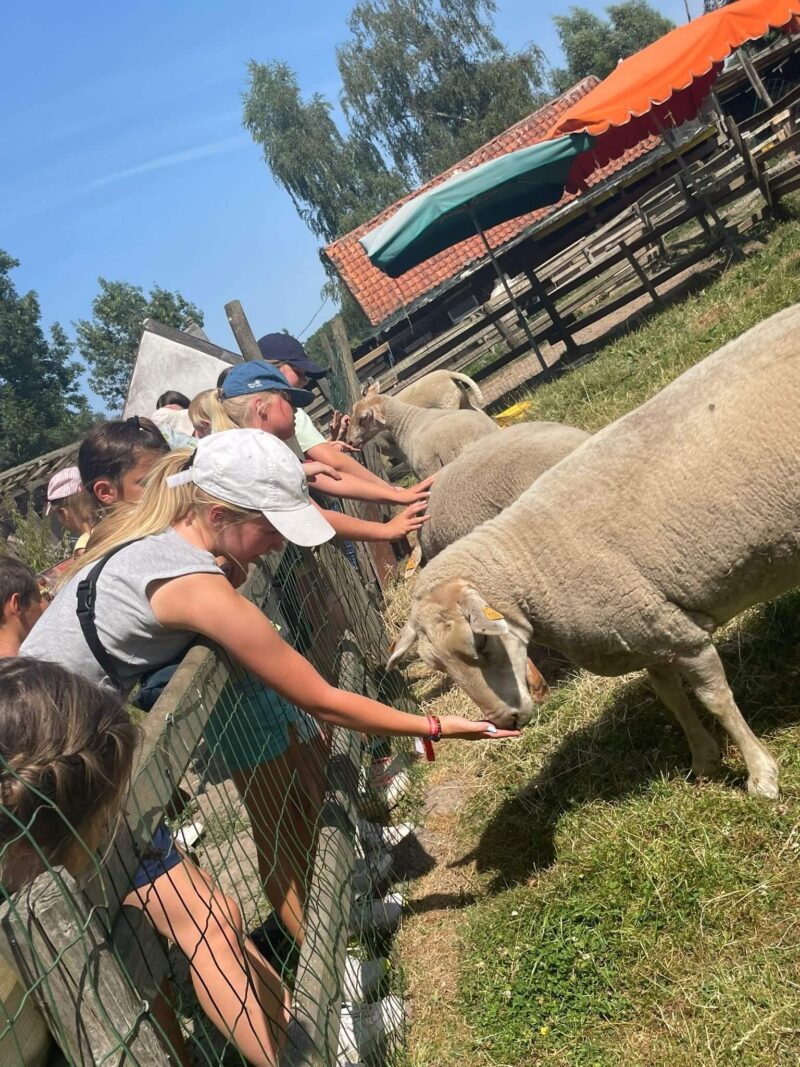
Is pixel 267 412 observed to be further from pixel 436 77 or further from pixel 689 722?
pixel 436 77

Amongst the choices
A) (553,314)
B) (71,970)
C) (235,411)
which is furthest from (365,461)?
(71,970)

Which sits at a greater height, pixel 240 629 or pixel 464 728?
pixel 240 629

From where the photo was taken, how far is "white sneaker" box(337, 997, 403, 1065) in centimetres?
283

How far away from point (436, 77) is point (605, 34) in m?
12.0

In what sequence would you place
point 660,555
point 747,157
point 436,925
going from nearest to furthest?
point 660,555, point 436,925, point 747,157

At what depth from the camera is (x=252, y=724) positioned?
3.12 meters

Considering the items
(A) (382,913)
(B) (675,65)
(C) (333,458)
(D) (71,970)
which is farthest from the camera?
(B) (675,65)

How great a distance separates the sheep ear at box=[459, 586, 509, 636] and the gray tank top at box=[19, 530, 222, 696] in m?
1.28

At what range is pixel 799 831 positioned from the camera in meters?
3.06

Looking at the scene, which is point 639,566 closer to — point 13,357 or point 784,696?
point 784,696

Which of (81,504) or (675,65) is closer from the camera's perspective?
(81,504)

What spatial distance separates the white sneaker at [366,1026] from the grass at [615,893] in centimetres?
9

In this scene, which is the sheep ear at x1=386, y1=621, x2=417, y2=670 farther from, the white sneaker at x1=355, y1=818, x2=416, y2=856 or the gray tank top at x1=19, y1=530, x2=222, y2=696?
the gray tank top at x1=19, y1=530, x2=222, y2=696

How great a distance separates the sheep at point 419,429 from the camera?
730cm
